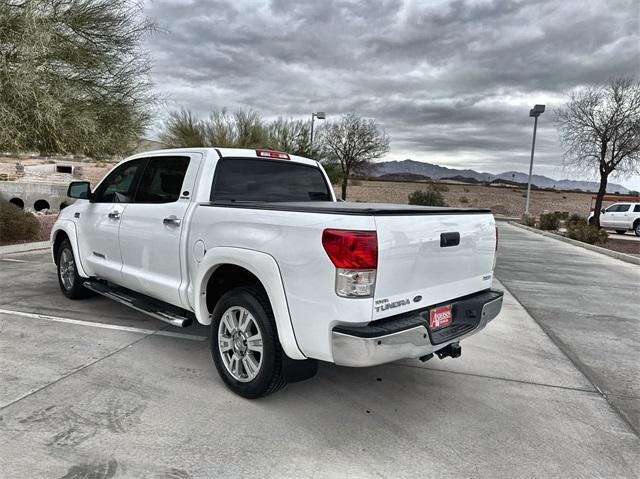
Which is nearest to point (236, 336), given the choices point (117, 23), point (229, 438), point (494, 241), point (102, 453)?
point (229, 438)

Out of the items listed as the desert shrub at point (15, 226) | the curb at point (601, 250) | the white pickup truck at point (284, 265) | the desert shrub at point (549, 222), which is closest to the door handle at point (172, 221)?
the white pickup truck at point (284, 265)

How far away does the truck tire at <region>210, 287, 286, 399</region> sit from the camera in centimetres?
316

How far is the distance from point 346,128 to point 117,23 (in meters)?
24.0

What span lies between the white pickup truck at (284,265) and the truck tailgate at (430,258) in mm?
11

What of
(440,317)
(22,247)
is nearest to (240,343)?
(440,317)

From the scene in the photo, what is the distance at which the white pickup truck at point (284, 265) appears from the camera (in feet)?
8.90

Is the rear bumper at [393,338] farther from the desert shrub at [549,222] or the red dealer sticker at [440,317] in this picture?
the desert shrub at [549,222]

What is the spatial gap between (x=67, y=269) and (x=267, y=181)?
3.30 metres

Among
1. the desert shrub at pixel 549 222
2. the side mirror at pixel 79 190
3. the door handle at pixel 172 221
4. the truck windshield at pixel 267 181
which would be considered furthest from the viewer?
the desert shrub at pixel 549 222

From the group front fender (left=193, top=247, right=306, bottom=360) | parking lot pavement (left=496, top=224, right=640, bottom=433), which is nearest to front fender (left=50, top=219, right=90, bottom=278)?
front fender (left=193, top=247, right=306, bottom=360)

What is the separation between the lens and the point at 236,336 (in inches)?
136

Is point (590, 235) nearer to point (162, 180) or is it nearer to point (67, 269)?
point (162, 180)

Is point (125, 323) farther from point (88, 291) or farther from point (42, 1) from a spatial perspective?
point (42, 1)

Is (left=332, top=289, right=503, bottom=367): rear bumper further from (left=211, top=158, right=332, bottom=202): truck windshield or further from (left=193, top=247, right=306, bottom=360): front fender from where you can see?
(left=211, top=158, right=332, bottom=202): truck windshield
